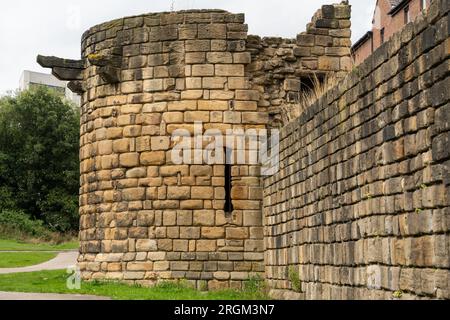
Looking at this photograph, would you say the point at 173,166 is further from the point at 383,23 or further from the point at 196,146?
the point at 383,23

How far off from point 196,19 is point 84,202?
4.35m

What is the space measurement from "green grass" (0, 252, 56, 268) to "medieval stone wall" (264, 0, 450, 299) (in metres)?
11.7

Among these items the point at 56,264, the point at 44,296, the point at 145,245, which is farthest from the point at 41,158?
the point at 44,296

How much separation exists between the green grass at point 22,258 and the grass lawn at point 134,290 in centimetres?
600

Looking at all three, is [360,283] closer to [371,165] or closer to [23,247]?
[371,165]

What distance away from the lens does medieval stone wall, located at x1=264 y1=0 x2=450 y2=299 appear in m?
7.06

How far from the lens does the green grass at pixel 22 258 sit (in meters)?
22.4

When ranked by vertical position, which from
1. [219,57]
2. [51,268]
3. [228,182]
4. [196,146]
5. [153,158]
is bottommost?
[51,268]

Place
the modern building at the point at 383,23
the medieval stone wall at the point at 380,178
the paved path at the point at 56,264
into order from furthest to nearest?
the modern building at the point at 383,23 → the paved path at the point at 56,264 → the medieval stone wall at the point at 380,178

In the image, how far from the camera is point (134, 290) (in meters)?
14.3

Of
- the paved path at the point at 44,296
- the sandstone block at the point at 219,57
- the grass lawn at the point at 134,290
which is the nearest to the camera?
the paved path at the point at 44,296

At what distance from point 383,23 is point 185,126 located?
23.6 meters

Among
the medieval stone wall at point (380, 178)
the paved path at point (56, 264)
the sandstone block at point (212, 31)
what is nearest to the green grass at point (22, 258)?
the paved path at point (56, 264)

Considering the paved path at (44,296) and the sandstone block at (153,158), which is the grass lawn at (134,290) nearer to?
the paved path at (44,296)
